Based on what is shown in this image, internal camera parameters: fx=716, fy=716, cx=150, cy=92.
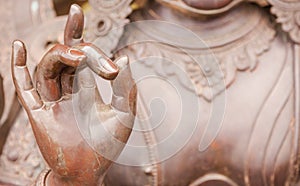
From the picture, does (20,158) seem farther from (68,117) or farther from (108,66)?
(108,66)

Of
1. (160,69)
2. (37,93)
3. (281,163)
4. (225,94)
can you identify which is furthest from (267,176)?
(37,93)

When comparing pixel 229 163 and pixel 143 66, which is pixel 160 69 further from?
pixel 229 163

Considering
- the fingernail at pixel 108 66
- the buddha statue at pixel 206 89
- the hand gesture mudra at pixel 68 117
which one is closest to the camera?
the fingernail at pixel 108 66

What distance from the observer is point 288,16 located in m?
1.39

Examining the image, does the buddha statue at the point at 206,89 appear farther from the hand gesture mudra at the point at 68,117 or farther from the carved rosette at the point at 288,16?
the hand gesture mudra at the point at 68,117

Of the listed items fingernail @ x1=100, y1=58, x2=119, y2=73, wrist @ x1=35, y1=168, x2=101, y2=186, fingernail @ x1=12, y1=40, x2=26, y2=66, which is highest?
fingernail @ x1=100, y1=58, x2=119, y2=73

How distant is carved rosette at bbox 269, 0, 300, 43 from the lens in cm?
139

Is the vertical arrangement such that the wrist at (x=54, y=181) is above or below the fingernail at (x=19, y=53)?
below

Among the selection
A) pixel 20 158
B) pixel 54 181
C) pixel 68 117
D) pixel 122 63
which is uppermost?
pixel 122 63

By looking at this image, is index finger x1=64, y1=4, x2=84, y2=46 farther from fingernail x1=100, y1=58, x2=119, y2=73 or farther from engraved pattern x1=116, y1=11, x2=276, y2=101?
engraved pattern x1=116, y1=11, x2=276, y2=101

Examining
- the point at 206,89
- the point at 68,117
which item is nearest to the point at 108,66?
the point at 68,117

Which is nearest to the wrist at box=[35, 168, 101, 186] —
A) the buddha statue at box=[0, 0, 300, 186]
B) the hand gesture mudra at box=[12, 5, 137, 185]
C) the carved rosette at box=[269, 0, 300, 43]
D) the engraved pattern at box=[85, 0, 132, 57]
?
the hand gesture mudra at box=[12, 5, 137, 185]

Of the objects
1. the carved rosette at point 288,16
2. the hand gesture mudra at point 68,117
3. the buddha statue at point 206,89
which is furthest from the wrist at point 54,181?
the carved rosette at point 288,16

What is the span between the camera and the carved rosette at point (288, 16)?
1.39 metres
